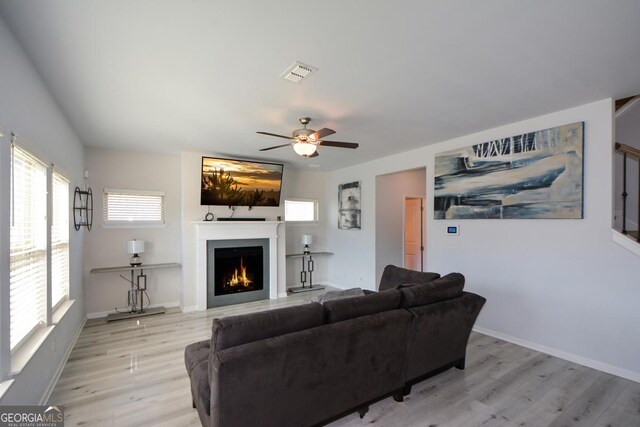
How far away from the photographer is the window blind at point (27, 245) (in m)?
2.07

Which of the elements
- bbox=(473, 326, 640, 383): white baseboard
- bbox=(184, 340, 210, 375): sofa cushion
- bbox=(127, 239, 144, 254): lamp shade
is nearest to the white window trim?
bbox=(127, 239, 144, 254): lamp shade

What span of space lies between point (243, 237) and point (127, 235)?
198cm

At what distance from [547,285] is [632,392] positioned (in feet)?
3.74

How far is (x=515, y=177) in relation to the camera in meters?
3.74

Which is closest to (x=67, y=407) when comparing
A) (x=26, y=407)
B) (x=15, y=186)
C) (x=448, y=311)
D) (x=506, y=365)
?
(x=26, y=407)

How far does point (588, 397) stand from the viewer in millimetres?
2643

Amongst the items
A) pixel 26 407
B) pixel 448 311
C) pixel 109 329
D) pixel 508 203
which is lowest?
pixel 109 329

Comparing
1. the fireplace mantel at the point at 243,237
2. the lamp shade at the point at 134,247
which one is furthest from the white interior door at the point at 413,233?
the lamp shade at the point at 134,247

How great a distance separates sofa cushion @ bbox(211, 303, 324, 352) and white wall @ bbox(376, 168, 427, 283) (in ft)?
13.2

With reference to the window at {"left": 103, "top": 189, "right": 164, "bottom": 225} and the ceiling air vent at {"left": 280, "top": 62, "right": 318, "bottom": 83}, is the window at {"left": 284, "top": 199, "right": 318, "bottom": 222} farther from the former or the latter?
the ceiling air vent at {"left": 280, "top": 62, "right": 318, "bottom": 83}

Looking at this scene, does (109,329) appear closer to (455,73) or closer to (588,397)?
(455,73)

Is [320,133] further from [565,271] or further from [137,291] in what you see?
[137,291]

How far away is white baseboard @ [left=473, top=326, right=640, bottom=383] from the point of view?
2945 millimetres

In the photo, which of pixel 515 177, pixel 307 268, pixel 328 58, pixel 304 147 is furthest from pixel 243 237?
pixel 515 177
